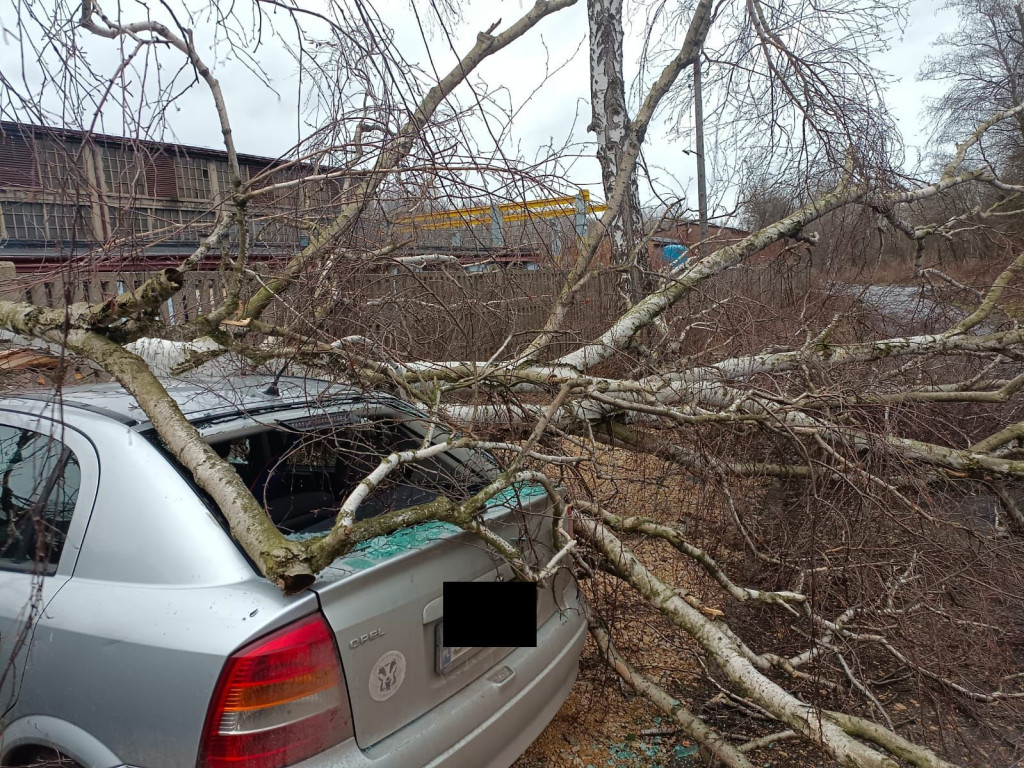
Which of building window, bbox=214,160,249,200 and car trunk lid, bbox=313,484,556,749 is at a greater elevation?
building window, bbox=214,160,249,200

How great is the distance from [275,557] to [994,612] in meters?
3.21

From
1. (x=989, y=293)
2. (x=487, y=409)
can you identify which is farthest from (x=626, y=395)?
(x=989, y=293)

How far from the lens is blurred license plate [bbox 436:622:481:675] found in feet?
6.25

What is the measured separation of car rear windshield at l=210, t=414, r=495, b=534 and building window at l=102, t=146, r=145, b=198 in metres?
1.27

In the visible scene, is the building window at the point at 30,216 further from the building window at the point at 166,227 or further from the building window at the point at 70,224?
the building window at the point at 166,227

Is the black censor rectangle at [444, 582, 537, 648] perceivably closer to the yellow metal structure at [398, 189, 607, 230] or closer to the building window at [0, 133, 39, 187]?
the yellow metal structure at [398, 189, 607, 230]

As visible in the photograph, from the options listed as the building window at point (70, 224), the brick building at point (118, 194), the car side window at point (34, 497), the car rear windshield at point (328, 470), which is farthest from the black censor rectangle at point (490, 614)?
the building window at point (70, 224)

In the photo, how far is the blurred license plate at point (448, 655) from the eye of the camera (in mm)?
1904

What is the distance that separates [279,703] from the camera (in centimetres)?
157

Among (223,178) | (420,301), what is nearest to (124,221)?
(420,301)

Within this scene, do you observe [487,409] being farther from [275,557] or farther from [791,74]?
[791,74]

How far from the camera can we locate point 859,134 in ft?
13.6

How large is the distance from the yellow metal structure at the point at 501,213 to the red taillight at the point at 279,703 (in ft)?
6.66

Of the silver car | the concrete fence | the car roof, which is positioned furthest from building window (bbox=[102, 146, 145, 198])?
the silver car
